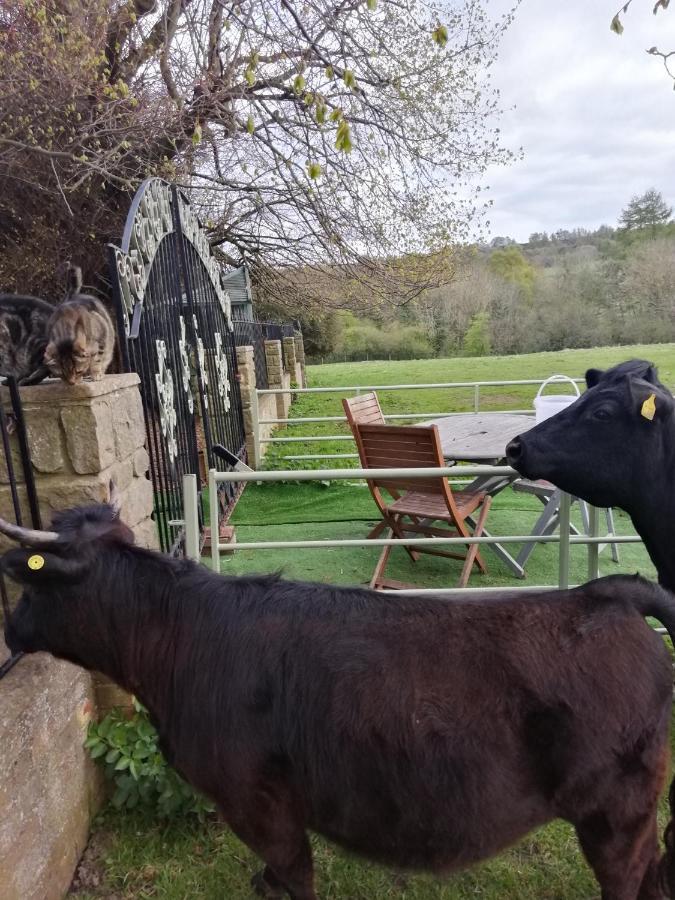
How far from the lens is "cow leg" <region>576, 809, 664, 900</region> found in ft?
5.27

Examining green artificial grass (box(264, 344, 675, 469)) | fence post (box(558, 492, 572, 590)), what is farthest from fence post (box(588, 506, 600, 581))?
green artificial grass (box(264, 344, 675, 469))

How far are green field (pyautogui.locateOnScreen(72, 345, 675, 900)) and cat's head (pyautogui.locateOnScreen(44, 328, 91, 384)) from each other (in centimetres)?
119

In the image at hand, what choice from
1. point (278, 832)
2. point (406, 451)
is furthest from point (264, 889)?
point (406, 451)

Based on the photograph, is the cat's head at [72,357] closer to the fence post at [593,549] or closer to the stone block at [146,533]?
the stone block at [146,533]

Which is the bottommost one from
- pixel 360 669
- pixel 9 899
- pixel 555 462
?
pixel 9 899

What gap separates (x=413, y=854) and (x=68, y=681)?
1451mm

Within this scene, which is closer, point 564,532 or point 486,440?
point 564,532

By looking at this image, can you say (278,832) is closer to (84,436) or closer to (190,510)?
(190,510)

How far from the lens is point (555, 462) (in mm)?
2141

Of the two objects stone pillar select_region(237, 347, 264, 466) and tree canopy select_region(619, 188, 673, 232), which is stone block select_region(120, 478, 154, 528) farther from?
tree canopy select_region(619, 188, 673, 232)

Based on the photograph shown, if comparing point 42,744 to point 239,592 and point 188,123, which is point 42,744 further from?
point 188,123

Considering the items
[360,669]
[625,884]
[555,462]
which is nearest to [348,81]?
[555,462]

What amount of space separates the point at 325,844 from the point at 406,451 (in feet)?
8.59

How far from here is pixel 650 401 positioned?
202cm
